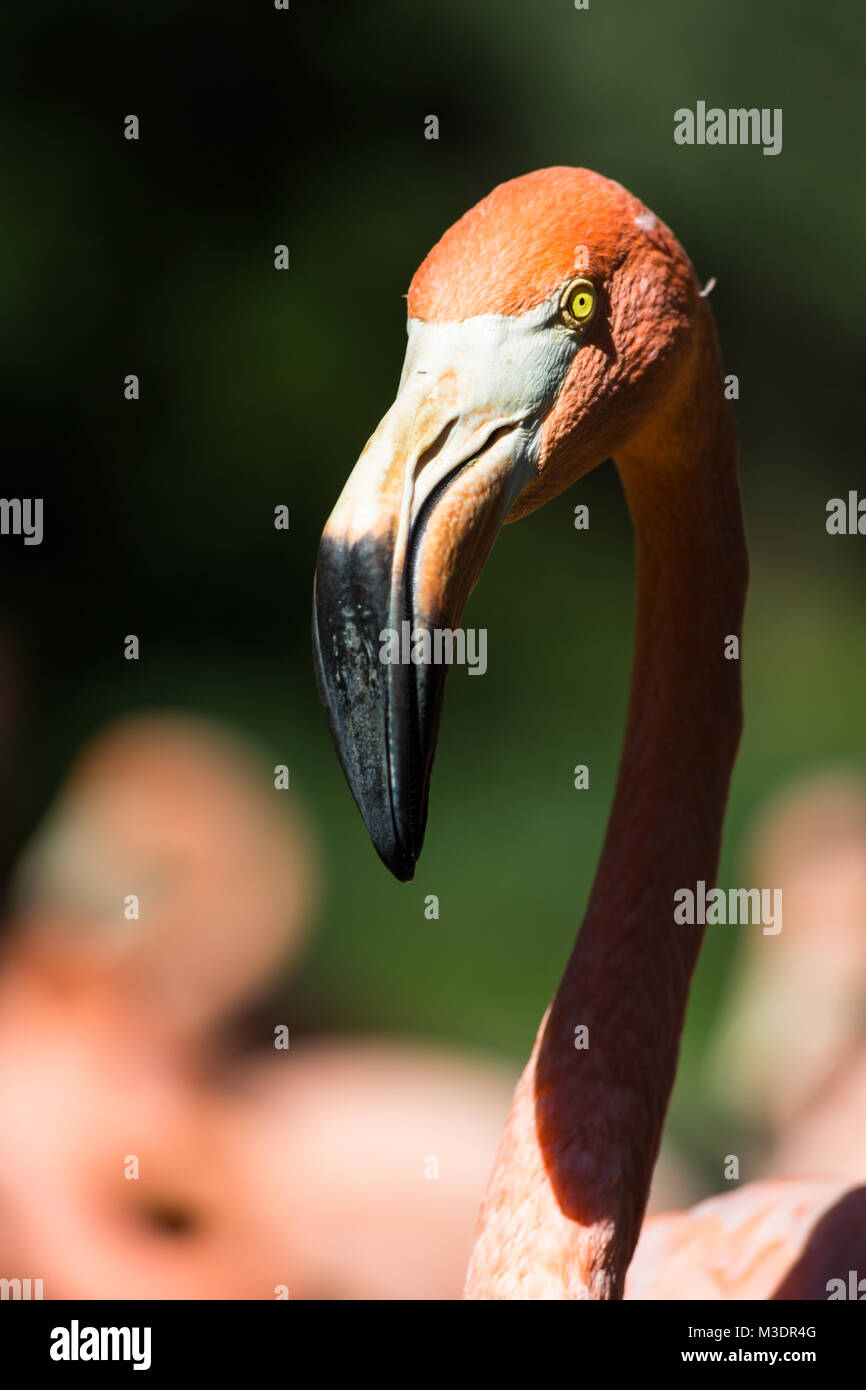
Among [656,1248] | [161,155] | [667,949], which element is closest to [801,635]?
[161,155]

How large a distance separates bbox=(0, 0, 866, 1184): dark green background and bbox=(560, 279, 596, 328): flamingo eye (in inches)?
122

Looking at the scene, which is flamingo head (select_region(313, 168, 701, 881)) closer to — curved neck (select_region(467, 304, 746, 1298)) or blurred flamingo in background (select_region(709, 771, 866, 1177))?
curved neck (select_region(467, 304, 746, 1298))

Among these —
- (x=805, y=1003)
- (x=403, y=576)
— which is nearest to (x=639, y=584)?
(x=403, y=576)

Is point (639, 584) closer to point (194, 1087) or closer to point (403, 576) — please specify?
point (403, 576)

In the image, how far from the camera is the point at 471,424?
1186mm

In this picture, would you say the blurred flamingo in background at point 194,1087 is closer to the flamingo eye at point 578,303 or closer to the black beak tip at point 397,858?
the black beak tip at point 397,858

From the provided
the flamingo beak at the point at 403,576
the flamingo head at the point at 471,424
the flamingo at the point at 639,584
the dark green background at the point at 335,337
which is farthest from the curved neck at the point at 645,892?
the dark green background at the point at 335,337

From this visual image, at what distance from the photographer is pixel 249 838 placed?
3955 millimetres

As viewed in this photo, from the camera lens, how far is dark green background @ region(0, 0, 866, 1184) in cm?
440

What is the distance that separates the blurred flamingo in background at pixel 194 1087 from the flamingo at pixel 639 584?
4.95 feet

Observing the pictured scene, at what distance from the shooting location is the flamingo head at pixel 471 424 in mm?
1111

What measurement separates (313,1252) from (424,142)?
136 inches

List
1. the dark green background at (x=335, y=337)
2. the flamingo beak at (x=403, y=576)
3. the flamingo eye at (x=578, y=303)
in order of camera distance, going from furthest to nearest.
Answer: the dark green background at (x=335, y=337)
the flamingo eye at (x=578, y=303)
the flamingo beak at (x=403, y=576)
